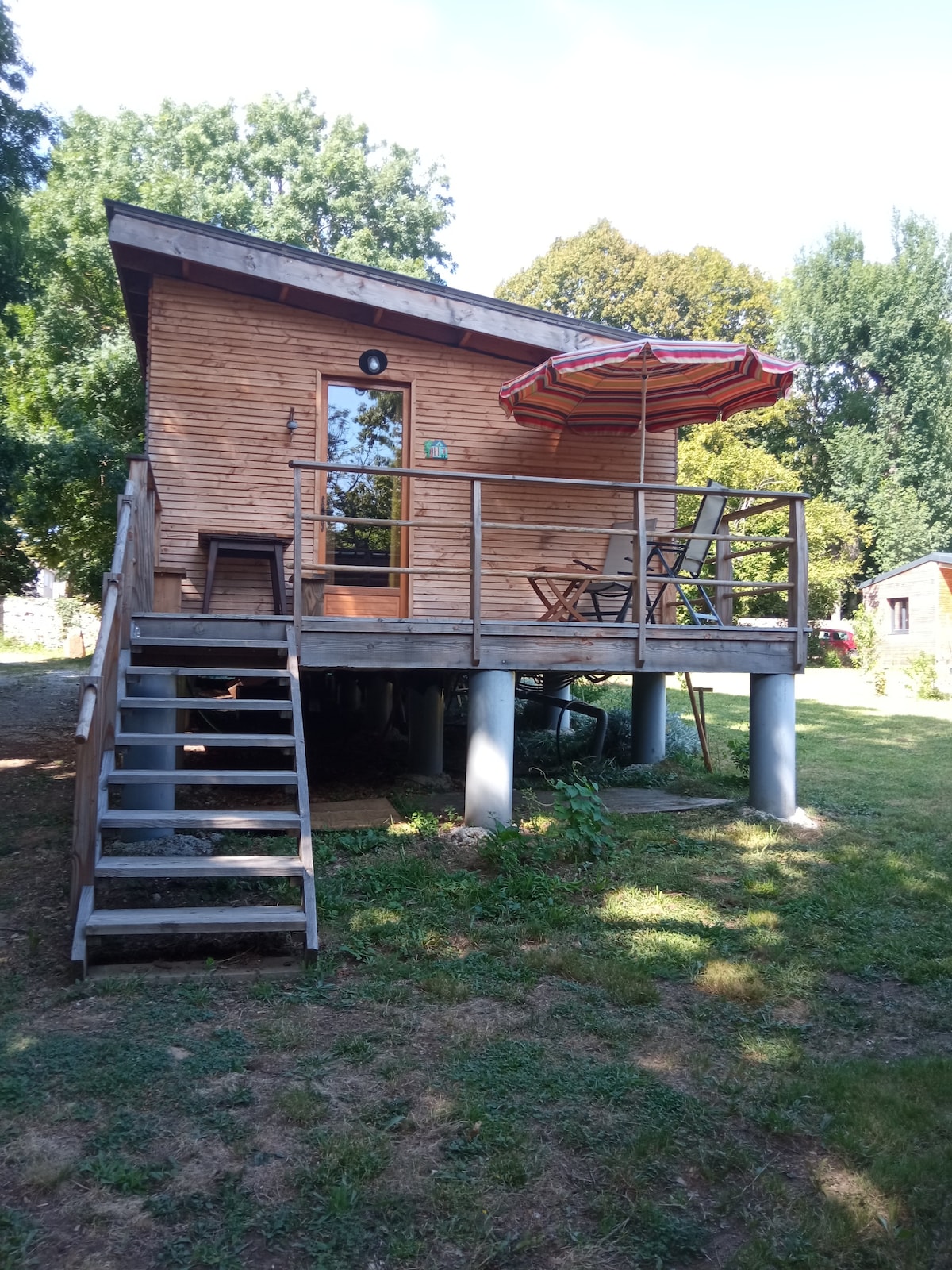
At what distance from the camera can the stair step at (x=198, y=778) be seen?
464cm

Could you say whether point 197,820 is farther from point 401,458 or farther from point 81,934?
point 401,458

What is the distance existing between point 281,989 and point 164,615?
2736 millimetres

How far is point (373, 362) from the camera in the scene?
8.05 metres

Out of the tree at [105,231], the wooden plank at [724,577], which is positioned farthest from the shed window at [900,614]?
the wooden plank at [724,577]

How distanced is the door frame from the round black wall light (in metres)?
0.05

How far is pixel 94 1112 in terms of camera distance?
3.01 m

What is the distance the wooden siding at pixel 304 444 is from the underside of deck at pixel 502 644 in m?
1.34

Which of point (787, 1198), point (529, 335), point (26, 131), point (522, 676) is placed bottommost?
point (787, 1198)

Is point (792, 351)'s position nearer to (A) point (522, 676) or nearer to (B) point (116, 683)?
(A) point (522, 676)

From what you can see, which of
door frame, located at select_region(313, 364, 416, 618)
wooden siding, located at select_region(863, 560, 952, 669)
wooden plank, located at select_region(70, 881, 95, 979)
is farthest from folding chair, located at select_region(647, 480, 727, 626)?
wooden siding, located at select_region(863, 560, 952, 669)

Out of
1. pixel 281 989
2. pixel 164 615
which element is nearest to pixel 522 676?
pixel 164 615

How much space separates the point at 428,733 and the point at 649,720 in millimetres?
2332

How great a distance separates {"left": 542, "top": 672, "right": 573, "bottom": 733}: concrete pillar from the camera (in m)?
11.4

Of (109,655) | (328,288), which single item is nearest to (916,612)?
(328,288)
